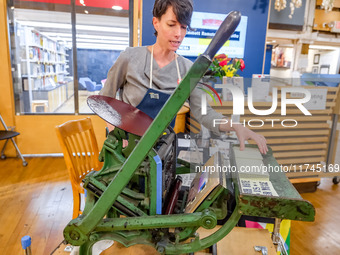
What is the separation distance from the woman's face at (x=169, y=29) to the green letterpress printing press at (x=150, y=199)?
1.07 ft

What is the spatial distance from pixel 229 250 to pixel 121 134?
583 millimetres

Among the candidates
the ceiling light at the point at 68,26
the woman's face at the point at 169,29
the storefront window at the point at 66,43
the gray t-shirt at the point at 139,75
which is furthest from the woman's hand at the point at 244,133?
the ceiling light at the point at 68,26

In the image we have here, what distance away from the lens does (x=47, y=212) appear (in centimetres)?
243

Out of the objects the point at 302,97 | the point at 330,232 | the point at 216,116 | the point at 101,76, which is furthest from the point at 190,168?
the point at 101,76

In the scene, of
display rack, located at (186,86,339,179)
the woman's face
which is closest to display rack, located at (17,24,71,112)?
the woman's face

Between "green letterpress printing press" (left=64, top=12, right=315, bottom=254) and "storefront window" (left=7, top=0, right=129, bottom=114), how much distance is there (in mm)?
2944

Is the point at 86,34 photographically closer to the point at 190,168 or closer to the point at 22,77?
the point at 22,77

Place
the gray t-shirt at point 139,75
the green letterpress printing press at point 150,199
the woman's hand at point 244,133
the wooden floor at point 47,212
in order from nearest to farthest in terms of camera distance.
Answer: the green letterpress printing press at point 150,199, the woman's hand at point 244,133, the gray t-shirt at point 139,75, the wooden floor at point 47,212

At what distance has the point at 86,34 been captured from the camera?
3773mm

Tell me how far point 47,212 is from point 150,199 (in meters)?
2.05

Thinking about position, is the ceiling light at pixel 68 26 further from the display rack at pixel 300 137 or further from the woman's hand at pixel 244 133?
the woman's hand at pixel 244 133

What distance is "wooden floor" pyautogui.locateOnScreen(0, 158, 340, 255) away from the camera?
2053mm

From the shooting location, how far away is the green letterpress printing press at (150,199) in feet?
2.15

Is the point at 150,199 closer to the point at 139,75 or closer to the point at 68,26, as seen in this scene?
the point at 139,75
